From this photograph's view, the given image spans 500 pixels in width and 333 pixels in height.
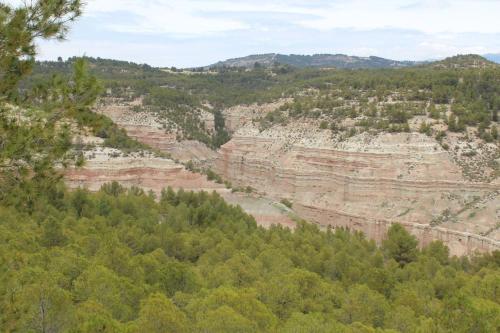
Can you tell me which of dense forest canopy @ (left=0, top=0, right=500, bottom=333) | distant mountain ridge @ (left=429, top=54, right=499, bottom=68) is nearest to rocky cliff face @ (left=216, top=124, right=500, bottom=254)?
dense forest canopy @ (left=0, top=0, right=500, bottom=333)

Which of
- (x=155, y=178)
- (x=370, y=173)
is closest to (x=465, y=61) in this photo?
(x=370, y=173)

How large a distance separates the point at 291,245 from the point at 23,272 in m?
17.8

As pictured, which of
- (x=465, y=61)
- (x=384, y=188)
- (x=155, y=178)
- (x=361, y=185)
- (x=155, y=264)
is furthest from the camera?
(x=465, y=61)

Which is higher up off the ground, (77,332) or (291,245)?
(77,332)

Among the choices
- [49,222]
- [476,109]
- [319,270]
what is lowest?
[319,270]

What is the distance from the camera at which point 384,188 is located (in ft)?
169

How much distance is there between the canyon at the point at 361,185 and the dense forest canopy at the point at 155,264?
830cm

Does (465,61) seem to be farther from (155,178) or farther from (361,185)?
(155,178)

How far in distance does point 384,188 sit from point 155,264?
102ft

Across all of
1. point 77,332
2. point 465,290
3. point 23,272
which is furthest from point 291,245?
point 77,332

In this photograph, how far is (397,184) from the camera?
50719 mm

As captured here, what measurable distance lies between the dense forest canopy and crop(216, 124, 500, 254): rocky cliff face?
881cm

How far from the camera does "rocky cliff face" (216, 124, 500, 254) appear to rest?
45.6 m

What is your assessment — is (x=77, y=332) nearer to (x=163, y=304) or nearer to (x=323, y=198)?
(x=163, y=304)
